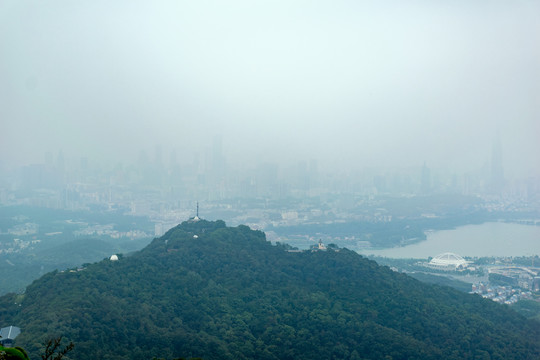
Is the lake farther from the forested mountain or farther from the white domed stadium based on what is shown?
the forested mountain

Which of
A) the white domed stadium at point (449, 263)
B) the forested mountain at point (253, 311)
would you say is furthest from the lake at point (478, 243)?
the forested mountain at point (253, 311)

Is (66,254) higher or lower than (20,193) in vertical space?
lower

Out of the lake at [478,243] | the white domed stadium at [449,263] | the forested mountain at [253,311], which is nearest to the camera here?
the forested mountain at [253,311]

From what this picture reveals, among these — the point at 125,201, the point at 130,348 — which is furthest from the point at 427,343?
the point at 125,201

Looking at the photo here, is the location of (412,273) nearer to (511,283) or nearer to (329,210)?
(511,283)

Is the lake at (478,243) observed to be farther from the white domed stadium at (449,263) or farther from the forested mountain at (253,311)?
the forested mountain at (253,311)

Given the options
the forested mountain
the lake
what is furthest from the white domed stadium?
the forested mountain
